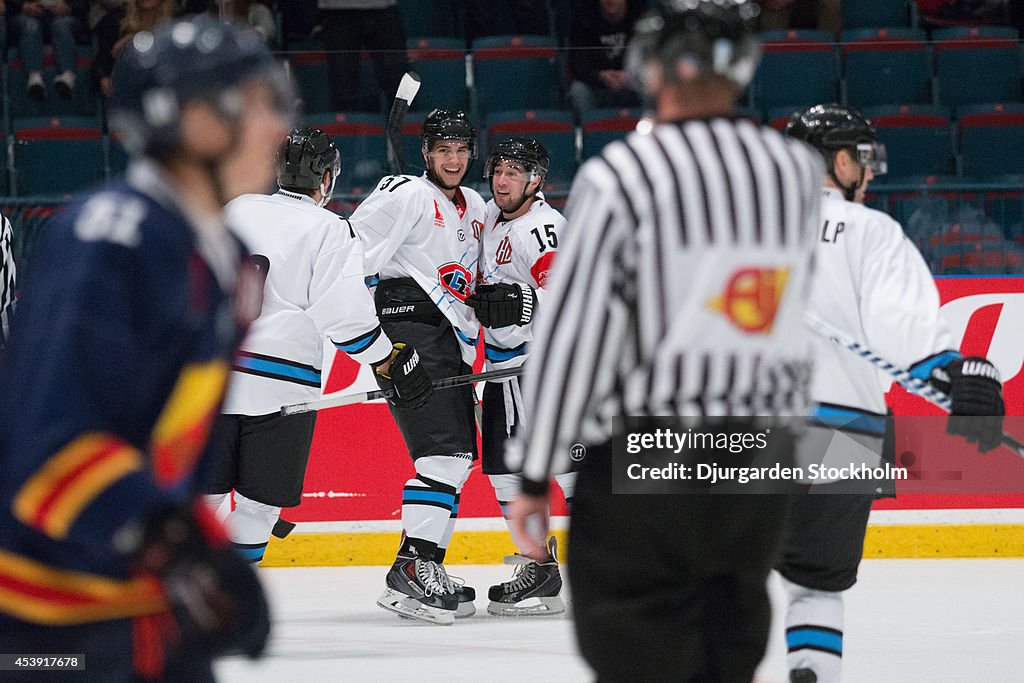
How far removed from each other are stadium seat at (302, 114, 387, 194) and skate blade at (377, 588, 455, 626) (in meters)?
2.17

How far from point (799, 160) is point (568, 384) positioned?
423 millimetres

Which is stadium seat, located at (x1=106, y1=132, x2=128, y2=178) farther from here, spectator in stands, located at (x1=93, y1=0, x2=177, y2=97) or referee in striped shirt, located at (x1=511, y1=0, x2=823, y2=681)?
referee in striped shirt, located at (x1=511, y1=0, x2=823, y2=681)

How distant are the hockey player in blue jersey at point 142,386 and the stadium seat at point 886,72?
20.8 ft

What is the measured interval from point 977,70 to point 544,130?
223 cm

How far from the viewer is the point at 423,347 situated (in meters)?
5.23

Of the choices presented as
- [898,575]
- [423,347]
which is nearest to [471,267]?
[423,347]

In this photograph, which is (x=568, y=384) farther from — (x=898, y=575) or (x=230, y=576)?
(x=898, y=575)

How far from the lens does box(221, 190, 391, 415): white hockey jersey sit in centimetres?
434

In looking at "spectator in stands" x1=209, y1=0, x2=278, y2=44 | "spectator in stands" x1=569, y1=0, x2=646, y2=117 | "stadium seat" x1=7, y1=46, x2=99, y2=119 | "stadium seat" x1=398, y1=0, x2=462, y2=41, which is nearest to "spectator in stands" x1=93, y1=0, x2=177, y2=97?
"stadium seat" x1=7, y1=46, x2=99, y2=119

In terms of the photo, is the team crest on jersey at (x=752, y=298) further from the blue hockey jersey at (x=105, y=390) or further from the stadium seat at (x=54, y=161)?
the stadium seat at (x=54, y=161)

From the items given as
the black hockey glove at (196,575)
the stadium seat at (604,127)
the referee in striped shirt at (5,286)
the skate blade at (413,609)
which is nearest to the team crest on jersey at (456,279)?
the skate blade at (413,609)

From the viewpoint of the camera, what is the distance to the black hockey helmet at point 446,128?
17.3 feet

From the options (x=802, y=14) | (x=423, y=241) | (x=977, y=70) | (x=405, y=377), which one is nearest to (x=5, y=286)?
(x=405, y=377)

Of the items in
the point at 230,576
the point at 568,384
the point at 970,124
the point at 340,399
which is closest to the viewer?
the point at 230,576
